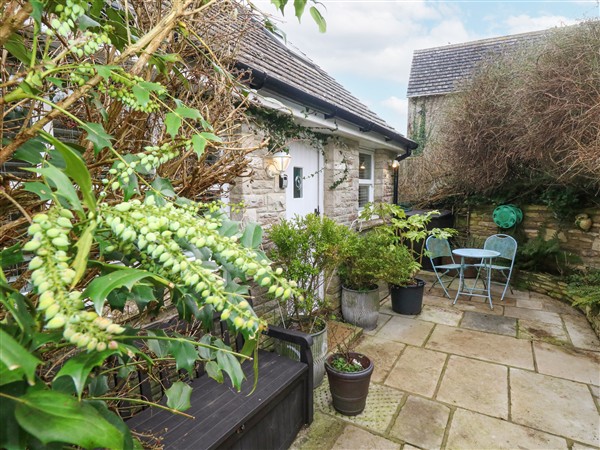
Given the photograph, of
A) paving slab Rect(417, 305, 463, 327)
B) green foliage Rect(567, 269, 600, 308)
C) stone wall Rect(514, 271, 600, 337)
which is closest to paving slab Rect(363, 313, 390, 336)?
paving slab Rect(417, 305, 463, 327)

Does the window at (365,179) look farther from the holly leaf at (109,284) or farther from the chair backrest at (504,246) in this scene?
the holly leaf at (109,284)

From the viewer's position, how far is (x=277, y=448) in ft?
7.34

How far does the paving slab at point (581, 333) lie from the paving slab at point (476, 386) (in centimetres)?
136

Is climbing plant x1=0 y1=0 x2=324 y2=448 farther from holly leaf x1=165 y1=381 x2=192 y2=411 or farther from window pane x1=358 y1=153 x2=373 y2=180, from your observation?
window pane x1=358 y1=153 x2=373 y2=180

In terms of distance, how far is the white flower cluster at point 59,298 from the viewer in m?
0.38

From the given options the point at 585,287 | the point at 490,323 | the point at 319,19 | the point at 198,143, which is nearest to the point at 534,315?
the point at 490,323

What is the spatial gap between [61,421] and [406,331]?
4.43 metres

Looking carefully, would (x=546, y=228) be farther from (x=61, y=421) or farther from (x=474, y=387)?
(x=61, y=421)

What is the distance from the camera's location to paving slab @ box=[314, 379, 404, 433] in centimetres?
266

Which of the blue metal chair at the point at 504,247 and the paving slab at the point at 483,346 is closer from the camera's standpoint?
the paving slab at the point at 483,346

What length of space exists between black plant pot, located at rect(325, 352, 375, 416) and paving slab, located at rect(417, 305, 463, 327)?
2.32 metres

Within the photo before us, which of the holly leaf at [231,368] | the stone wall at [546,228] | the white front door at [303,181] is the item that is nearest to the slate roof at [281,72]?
the white front door at [303,181]

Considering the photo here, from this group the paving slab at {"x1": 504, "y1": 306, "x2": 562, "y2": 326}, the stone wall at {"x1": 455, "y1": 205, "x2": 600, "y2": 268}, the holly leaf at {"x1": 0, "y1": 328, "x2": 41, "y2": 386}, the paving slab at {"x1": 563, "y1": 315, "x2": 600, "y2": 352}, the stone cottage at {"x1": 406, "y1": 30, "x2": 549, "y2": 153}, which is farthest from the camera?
the stone cottage at {"x1": 406, "y1": 30, "x2": 549, "y2": 153}

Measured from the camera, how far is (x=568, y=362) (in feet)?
11.5
